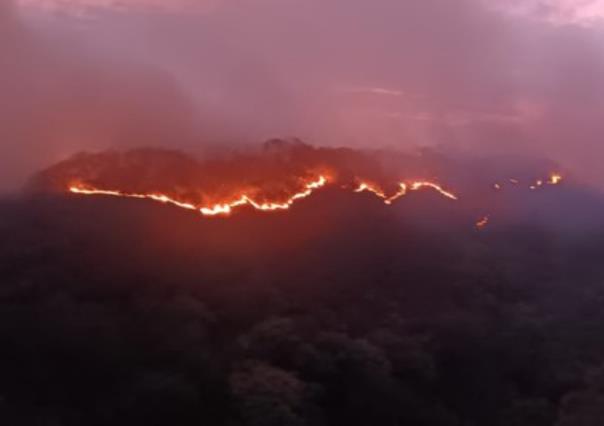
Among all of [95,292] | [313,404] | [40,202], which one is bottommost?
[313,404]

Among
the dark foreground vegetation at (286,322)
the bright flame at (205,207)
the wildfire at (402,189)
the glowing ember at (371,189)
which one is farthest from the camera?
the wildfire at (402,189)

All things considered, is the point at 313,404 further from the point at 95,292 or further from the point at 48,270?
the point at 48,270

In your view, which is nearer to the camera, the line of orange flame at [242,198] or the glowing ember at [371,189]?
the line of orange flame at [242,198]

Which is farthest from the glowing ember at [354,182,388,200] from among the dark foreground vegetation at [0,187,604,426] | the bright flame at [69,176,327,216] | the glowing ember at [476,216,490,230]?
the bright flame at [69,176,327,216]

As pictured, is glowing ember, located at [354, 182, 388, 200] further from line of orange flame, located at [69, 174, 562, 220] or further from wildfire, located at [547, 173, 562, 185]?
wildfire, located at [547, 173, 562, 185]

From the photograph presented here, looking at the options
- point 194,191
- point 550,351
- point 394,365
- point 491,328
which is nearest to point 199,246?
point 194,191

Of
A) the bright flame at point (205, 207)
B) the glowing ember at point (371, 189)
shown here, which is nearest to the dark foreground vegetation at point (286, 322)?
the bright flame at point (205, 207)

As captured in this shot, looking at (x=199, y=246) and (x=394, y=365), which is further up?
(x=199, y=246)

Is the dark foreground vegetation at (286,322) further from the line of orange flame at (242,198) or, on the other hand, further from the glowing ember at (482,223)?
the glowing ember at (482,223)
